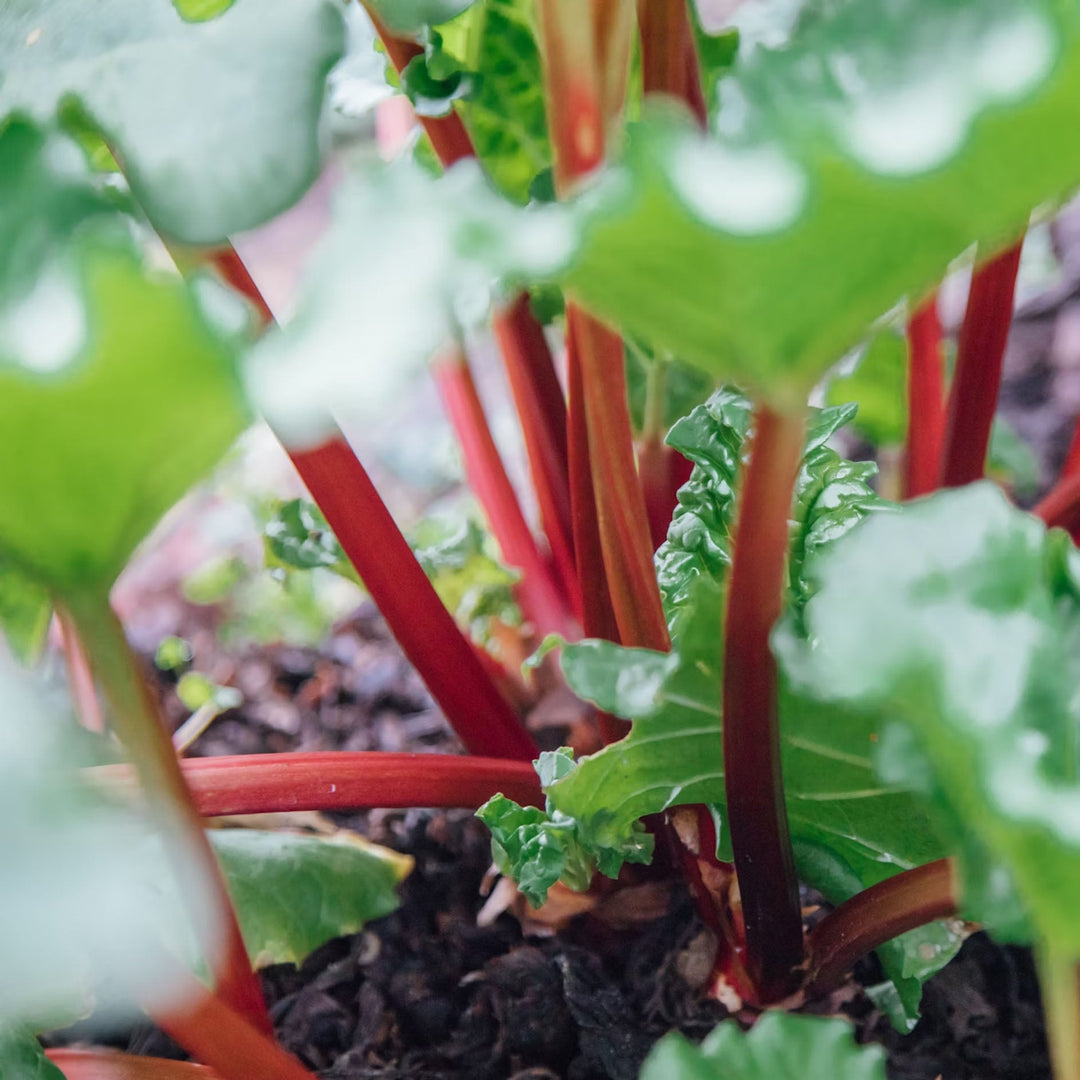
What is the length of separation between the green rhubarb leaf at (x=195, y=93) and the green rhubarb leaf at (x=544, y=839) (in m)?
0.25

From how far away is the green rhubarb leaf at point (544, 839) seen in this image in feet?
1.51

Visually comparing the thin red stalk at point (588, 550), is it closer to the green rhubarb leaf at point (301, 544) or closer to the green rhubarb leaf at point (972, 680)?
the green rhubarb leaf at point (301, 544)

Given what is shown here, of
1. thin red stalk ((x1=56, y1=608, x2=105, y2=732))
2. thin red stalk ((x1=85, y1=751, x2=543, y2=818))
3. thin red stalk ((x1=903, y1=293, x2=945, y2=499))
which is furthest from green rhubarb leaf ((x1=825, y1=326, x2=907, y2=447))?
thin red stalk ((x1=56, y1=608, x2=105, y2=732))

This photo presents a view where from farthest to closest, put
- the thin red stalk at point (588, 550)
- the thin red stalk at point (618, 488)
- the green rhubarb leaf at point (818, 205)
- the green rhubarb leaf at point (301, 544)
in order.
→ the green rhubarb leaf at point (301, 544) → the thin red stalk at point (588, 550) → the thin red stalk at point (618, 488) → the green rhubarb leaf at point (818, 205)

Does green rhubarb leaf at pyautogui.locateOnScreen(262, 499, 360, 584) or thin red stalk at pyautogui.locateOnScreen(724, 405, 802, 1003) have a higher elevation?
green rhubarb leaf at pyautogui.locateOnScreen(262, 499, 360, 584)

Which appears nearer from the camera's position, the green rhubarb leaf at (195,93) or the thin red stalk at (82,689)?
the green rhubarb leaf at (195,93)

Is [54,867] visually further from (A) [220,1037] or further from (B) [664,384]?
(B) [664,384]

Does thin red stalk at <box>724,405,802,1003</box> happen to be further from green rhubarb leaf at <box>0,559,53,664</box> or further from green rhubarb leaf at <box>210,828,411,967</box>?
green rhubarb leaf at <box>0,559,53,664</box>

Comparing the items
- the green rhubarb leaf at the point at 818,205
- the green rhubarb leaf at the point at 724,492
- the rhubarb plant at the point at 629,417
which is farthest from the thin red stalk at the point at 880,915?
the green rhubarb leaf at the point at 818,205

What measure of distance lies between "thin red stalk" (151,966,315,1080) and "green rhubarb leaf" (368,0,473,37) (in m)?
0.36

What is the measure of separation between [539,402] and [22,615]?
42cm

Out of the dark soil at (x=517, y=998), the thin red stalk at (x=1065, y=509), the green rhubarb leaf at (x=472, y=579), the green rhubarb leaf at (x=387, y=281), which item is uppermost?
the green rhubarb leaf at (x=387, y=281)

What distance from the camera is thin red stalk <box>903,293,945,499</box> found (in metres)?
0.76

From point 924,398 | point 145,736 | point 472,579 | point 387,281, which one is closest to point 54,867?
point 145,736
